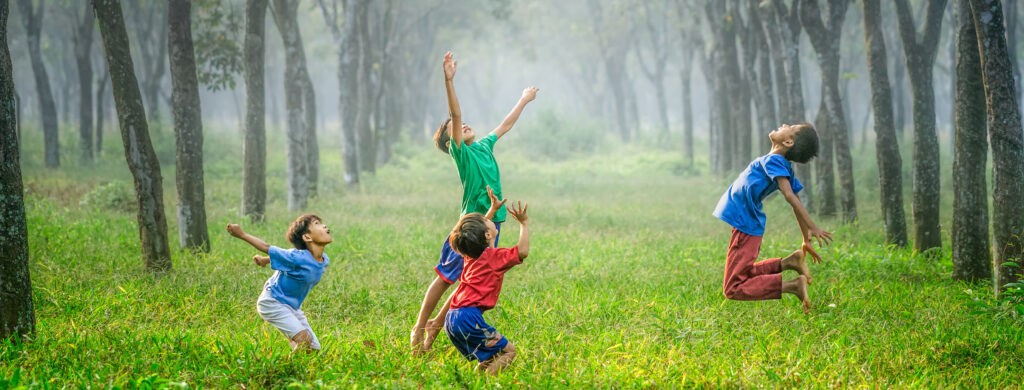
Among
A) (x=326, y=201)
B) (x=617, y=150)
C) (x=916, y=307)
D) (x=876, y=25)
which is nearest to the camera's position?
(x=916, y=307)

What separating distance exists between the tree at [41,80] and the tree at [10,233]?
15.6 metres

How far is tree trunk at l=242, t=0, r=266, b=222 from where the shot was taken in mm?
10805

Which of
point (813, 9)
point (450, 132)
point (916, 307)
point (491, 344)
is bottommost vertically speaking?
point (916, 307)

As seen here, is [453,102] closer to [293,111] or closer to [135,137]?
[135,137]

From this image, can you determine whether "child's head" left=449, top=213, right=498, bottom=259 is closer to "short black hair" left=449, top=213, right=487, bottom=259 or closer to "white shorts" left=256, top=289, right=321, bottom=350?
"short black hair" left=449, top=213, right=487, bottom=259

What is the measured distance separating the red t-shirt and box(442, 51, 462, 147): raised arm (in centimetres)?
95

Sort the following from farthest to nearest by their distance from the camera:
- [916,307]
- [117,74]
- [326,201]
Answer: [326,201], [117,74], [916,307]

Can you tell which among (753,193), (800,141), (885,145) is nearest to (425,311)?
(753,193)

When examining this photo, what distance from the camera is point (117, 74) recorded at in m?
6.85

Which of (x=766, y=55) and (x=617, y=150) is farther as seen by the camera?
(x=617, y=150)

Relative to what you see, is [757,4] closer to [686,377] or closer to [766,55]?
[766,55]

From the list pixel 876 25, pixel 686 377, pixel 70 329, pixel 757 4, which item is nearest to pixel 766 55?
pixel 757 4

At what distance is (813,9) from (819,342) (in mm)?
6782

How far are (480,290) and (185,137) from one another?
554 cm
